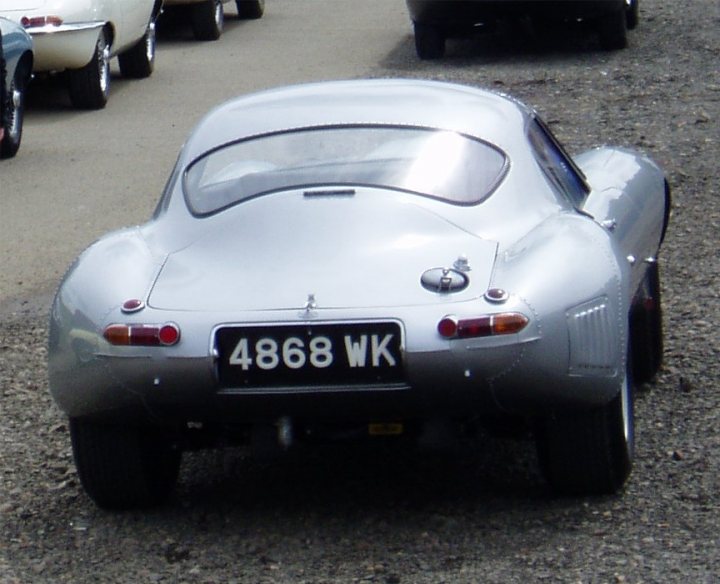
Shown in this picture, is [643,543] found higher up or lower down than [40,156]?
higher up

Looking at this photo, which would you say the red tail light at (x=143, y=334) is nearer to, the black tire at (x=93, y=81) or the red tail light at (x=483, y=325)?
the red tail light at (x=483, y=325)

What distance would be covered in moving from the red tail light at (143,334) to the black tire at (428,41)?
452 inches

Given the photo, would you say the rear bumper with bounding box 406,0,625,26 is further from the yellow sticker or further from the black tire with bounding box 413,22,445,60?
the yellow sticker

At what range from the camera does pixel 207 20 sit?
60.4 ft

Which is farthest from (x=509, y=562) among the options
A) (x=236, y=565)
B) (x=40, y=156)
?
(x=40, y=156)

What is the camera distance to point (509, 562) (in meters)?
4.60

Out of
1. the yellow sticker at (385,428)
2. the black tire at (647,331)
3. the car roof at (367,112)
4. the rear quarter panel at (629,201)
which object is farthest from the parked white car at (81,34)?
the yellow sticker at (385,428)

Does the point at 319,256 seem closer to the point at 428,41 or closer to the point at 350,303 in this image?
the point at 350,303

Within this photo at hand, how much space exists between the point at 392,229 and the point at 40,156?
7.70 meters

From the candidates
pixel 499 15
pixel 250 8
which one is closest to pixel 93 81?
pixel 499 15

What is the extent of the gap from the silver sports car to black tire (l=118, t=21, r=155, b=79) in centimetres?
1030

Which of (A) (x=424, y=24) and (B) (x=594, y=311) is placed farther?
(A) (x=424, y=24)

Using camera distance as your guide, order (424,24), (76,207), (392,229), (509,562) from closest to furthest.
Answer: (509,562) < (392,229) < (76,207) < (424,24)

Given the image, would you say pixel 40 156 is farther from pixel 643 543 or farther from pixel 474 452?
pixel 643 543
